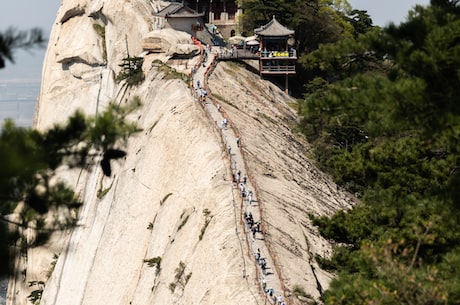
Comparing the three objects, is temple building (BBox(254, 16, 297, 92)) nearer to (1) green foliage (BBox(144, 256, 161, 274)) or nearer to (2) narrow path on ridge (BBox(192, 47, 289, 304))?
(2) narrow path on ridge (BBox(192, 47, 289, 304))

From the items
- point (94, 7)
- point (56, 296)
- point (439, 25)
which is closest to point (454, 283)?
point (439, 25)

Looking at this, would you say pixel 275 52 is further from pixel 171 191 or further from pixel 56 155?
pixel 56 155

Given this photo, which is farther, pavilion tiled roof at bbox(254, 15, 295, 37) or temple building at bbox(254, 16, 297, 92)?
temple building at bbox(254, 16, 297, 92)

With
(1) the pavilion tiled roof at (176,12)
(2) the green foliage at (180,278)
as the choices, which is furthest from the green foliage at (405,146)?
(1) the pavilion tiled roof at (176,12)

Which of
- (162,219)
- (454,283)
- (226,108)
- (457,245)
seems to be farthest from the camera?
(226,108)

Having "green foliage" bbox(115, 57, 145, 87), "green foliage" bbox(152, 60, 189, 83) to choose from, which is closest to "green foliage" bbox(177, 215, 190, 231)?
"green foliage" bbox(152, 60, 189, 83)

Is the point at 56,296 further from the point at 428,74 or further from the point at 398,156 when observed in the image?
the point at 428,74
